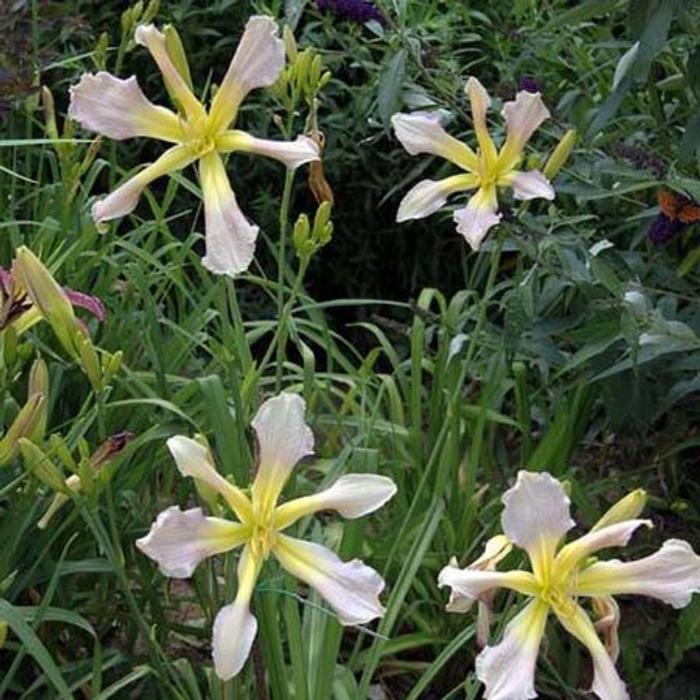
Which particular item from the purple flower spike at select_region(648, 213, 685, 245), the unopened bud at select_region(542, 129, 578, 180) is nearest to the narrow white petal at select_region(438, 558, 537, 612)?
the unopened bud at select_region(542, 129, 578, 180)

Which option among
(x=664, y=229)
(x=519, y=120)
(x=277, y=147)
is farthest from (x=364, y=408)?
(x=277, y=147)

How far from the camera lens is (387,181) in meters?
4.14

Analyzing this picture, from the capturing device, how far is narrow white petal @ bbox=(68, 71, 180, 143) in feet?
5.32

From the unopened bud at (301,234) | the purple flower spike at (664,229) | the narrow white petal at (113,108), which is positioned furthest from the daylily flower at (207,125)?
the purple flower spike at (664,229)

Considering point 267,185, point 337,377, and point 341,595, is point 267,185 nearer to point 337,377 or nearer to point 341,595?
point 337,377

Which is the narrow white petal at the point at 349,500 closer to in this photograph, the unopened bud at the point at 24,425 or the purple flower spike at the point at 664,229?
the unopened bud at the point at 24,425

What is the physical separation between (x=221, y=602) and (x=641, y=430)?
81 cm

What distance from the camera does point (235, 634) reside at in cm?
144

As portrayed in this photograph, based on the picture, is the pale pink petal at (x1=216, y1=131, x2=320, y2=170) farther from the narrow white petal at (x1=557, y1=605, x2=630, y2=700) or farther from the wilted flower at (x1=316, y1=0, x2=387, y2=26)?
the wilted flower at (x1=316, y1=0, x2=387, y2=26)

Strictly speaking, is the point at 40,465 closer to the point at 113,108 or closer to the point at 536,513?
the point at 113,108

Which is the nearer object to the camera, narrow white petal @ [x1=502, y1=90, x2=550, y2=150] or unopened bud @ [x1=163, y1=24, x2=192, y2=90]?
unopened bud @ [x1=163, y1=24, x2=192, y2=90]

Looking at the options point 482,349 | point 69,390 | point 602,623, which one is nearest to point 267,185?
point 482,349

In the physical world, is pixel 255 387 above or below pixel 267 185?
above

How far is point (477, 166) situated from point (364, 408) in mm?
979
